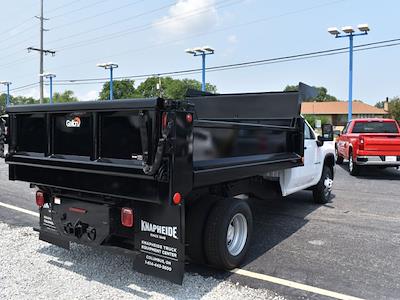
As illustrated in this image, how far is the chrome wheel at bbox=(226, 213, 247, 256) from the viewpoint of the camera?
15.3 feet

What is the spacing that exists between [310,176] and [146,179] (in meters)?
4.51

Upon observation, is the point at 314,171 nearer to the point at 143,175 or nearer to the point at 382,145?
the point at 143,175

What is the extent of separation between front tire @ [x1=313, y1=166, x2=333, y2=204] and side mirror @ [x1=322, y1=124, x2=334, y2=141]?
73 cm

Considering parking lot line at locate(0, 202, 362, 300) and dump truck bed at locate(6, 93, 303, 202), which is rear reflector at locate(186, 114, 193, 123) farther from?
parking lot line at locate(0, 202, 362, 300)

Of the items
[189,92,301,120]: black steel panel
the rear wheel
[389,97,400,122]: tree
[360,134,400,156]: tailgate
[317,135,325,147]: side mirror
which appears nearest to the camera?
[189,92,301,120]: black steel panel

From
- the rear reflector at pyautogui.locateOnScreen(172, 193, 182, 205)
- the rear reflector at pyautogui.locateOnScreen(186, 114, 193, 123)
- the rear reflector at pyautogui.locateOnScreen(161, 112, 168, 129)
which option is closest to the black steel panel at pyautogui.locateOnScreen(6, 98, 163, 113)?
the rear reflector at pyautogui.locateOnScreen(161, 112, 168, 129)

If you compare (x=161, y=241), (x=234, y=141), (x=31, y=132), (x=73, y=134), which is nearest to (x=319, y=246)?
(x=234, y=141)

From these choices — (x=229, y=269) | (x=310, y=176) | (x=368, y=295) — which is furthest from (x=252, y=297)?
(x=310, y=176)

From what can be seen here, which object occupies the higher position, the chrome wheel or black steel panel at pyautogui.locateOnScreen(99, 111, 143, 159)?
black steel panel at pyautogui.locateOnScreen(99, 111, 143, 159)

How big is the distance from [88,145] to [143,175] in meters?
0.88

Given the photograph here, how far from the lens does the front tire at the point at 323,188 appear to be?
8242mm

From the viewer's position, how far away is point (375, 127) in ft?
45.9

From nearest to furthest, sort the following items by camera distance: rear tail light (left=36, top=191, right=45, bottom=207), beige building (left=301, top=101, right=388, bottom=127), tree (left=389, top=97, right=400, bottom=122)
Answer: rear tail light (left=36, top=191, right=45, bottom=207) < tree (left=389, top=97, right=400, bottom=122) < beige building (left=301, top=101, right=388, bottom=127)

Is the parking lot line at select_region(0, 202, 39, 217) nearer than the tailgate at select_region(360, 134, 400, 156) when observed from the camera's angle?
Yes
